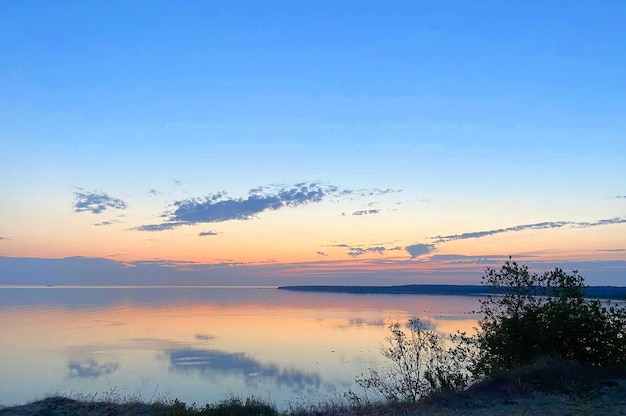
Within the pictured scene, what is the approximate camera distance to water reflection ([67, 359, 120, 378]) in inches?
922

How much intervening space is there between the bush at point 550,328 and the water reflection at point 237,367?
7544mm

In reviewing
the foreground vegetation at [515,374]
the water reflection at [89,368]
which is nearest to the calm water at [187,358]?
the water reflection at [89,368]

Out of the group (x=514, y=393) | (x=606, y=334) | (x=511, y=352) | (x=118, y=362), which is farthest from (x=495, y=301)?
(x=118, y=362)

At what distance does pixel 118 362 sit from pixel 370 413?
57.7ft

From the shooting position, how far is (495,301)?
1712 centimetres

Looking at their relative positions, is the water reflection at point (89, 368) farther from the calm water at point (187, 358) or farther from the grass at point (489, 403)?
the grass at point (489, 403)

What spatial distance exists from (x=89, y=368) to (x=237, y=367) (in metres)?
6.51

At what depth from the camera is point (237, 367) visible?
25.5 m

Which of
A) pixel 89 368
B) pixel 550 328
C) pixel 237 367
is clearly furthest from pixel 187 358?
pixel 550 328

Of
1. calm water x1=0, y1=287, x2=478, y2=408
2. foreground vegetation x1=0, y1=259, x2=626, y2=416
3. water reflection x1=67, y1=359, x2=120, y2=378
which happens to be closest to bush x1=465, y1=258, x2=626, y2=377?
foreground vegetation x1=0, y1=259, x2=626, y2=416

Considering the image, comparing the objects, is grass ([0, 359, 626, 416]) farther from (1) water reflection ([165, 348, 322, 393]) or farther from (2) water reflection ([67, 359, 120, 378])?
(2) water reflection ([67, 359, 120, 378])

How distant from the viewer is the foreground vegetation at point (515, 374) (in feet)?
40.1

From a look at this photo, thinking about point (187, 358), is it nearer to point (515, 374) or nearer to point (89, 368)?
point (89, 368)

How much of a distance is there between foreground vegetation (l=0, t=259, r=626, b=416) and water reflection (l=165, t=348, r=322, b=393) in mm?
4241
